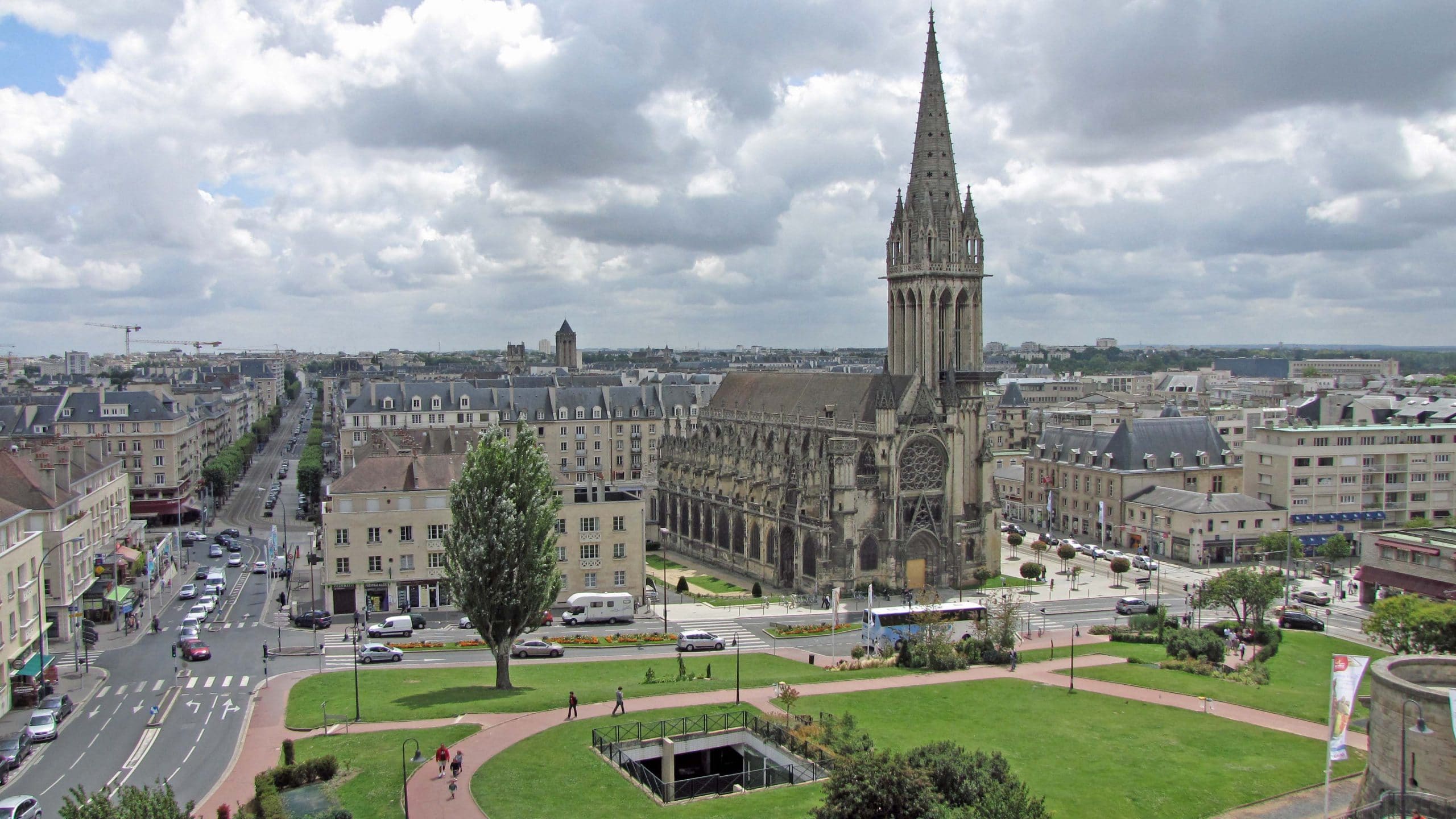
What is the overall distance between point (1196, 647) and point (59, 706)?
6041 centimetres

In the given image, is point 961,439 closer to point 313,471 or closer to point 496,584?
point 496,584

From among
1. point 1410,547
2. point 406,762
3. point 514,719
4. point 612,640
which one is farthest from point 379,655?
point 1410,547

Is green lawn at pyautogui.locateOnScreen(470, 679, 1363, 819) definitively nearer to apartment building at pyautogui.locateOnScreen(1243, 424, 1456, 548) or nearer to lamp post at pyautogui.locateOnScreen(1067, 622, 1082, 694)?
lamp post at pyautogui.locateOnScreen(1067, 622, 1082, 694)

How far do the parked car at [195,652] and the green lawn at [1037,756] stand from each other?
95.6 ft

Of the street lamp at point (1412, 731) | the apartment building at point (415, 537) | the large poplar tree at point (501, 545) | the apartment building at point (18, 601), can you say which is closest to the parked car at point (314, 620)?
the apartment building at point (415, 537)

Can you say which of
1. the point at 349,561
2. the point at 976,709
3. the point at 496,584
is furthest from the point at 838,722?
the point at 349,561

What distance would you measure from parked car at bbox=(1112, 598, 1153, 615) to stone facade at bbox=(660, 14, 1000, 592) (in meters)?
13.6

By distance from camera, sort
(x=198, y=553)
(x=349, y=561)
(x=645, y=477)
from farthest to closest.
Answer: (x=645, y=477) → (x=198, y=553) → (x=349, y=561)

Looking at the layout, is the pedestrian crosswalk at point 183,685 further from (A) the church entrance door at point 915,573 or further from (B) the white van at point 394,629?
(A) the church entrance door at point 915,573

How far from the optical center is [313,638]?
67.2 meters

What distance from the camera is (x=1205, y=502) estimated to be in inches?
3794

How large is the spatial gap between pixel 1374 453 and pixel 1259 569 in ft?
80.0

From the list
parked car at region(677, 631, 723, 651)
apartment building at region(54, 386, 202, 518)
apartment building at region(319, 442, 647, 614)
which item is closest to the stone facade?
apartment building at region(319, 442, 647, 614)

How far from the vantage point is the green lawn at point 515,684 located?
49.0m
